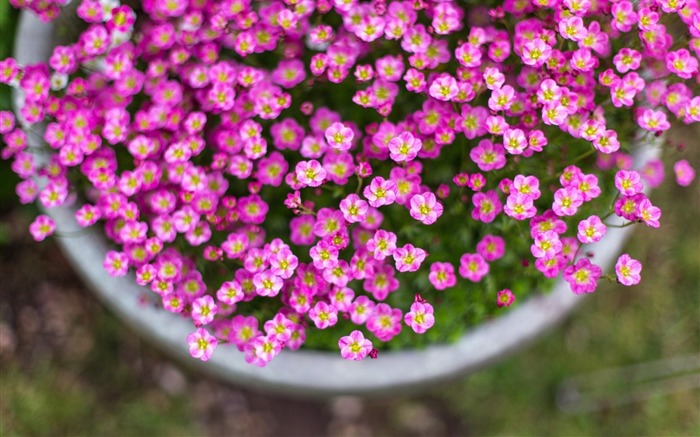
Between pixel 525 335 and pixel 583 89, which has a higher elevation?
pixel 583 89

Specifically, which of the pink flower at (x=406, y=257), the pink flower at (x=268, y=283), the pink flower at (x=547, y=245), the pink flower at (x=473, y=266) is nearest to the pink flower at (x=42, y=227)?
the pink flower at (x=268, y=283)

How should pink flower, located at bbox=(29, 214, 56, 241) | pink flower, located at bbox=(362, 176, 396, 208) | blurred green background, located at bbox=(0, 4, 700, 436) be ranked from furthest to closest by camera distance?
blurred green background, located at bbox=(0, 4, 700, 436)
pink flower, located at bbox=(29, 214, 56, 241)
pink flower, located at bbox=(362, 176, 396, 208)

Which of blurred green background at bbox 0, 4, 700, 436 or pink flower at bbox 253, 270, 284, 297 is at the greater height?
pink flower at bbox 253, 270, 284, 297

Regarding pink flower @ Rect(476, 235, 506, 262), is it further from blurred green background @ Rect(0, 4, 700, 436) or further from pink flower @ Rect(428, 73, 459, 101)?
blurred green background @ Rect(0, 4, 700, 436)

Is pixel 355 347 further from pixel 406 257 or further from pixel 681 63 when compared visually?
pixel 681 63

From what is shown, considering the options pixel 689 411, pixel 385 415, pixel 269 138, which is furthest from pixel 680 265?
pixel 269 138

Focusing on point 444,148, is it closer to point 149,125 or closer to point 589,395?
point 149,125

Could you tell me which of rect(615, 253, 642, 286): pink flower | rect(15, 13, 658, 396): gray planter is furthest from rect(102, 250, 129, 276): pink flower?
rect(615, 253, 642, 286): pink flower

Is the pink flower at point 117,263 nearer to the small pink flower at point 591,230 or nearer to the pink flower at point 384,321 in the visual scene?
the pink flower at point 384,321

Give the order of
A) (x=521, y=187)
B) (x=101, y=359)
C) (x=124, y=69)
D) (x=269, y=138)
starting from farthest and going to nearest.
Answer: (x=101, y=359) → (x=269, y=138) → (x=124, y=69) → (x=521, y=187)
